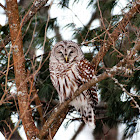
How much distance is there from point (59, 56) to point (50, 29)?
132 centimetres

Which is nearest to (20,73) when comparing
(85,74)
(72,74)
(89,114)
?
(72,74)

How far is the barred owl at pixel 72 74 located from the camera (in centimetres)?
498

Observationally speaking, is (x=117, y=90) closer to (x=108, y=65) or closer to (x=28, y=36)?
(x=108, y=65)

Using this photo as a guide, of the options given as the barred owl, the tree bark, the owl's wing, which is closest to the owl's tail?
the barred owl

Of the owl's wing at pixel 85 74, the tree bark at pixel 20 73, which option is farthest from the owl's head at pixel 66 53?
the tree bark at pixel 20 73

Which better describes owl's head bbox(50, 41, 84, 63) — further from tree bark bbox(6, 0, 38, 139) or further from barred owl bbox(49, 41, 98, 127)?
tree bark bbox(6, 0, 38, 139)

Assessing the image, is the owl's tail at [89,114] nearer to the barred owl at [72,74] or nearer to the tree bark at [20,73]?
the barred owl at [72,74]

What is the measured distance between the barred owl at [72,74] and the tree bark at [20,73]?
→ 0.62 metres

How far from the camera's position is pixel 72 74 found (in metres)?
4.98

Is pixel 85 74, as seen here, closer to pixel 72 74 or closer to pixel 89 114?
pixel 72 74

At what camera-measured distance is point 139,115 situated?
5.96 metres

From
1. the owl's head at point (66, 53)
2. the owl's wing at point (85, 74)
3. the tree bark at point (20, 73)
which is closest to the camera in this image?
the tree bark at point (20, 73)

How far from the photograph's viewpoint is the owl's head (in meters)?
5.15

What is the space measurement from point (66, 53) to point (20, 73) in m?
0.90
